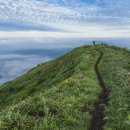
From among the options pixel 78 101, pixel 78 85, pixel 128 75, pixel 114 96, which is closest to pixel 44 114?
pixel 78 101

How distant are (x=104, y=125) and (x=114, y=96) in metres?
10.5

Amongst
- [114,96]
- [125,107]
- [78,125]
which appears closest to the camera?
[78,125]

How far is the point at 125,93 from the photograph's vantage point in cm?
3516

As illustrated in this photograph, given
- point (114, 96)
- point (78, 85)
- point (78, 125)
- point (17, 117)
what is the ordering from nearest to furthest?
1. point (17, 117)
2. point (78, 125)
3. point (114, 96)
4. point (78, 85)

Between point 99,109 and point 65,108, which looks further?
point 99,109

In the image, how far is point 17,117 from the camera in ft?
71.1

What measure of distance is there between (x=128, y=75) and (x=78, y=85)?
560 inches

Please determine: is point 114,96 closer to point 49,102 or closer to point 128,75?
point 49,102

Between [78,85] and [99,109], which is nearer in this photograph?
[99,109]

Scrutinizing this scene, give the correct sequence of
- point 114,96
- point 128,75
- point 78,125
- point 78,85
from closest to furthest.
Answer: point 78,125 → point 114,96 → point 78,85 → point 128,75

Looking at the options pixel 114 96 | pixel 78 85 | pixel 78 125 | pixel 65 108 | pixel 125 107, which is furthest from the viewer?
pixel 78 85

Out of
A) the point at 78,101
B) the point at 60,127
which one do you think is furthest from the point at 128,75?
the point at 60,127

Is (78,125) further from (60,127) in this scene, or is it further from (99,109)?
(99,109)

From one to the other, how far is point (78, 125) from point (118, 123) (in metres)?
2.65
